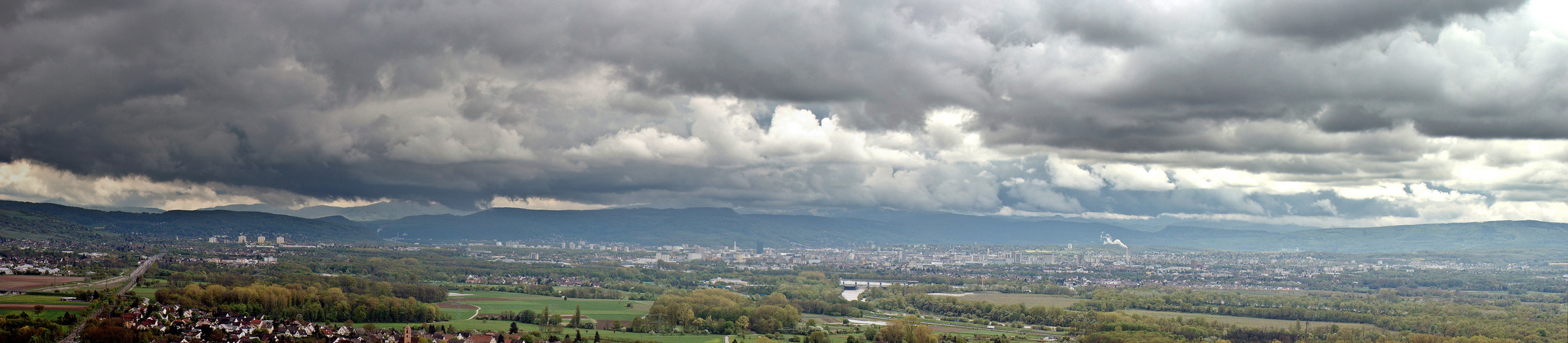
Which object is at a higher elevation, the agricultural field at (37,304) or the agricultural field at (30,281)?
the agricultural field at (30,281)

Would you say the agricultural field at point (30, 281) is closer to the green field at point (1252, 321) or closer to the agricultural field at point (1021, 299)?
the agricultural field at point (1021, 299)

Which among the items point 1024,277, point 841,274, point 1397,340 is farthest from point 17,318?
point 1024,277

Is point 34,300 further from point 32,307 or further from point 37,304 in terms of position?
point 32,307

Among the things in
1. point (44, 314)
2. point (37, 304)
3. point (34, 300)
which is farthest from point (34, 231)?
point (44, 314)

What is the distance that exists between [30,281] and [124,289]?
11.9 metres

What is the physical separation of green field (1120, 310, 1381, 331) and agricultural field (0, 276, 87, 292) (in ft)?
278

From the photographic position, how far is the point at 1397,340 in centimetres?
6788

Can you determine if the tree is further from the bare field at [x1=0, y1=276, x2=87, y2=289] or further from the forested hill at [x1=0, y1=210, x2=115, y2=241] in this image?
the forested hill at [x1=0, y1=210, x2=115, y2=241]

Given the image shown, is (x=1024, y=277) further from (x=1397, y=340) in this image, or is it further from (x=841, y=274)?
(x=1397, y=340)

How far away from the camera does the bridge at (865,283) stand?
438ft

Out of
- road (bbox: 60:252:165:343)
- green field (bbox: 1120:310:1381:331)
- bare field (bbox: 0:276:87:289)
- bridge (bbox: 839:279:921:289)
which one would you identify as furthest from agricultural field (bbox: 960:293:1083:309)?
bare field (bbox: 0:276:87:289)

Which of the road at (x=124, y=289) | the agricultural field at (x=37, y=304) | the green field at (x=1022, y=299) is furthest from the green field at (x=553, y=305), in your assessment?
the green field at (x=1022, y=299)

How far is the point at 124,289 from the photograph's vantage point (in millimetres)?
80812

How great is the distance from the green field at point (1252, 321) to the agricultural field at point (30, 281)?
8471 cm
